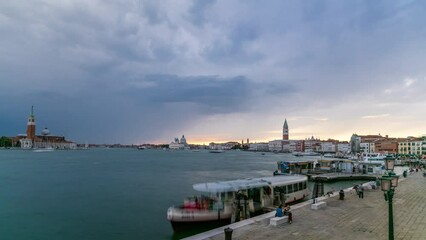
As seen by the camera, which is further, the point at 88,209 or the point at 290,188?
the point at 88,209

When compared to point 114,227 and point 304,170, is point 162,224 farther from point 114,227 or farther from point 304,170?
point 304,170

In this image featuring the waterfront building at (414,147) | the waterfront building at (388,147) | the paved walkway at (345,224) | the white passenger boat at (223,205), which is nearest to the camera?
the paved walkway at (345,224)

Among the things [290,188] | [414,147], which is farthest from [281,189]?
[414,147]

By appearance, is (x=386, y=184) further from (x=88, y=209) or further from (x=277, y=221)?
(x=88, y=209)

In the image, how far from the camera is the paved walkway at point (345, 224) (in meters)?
14.8

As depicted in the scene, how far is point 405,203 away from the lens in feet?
76.6

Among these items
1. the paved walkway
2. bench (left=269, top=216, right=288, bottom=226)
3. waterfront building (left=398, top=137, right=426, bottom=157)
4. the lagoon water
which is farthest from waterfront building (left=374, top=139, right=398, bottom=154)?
bench (left=269, top=216, right=288, bottom=226)

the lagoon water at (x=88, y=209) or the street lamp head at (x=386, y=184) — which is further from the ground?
the street lamp head at (x=386, y=184)

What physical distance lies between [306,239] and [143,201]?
23.5 metres

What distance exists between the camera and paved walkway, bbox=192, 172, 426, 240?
1484 cm

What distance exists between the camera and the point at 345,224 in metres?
17.0

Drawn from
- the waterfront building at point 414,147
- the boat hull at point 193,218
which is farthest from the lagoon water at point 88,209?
the waterfront building at point 414,147

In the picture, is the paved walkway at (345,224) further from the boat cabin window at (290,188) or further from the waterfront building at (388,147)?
the waterfront building at (388,147)

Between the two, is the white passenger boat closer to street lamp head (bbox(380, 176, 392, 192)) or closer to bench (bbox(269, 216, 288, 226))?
bench (bbox(269, 216, 288, 226))
